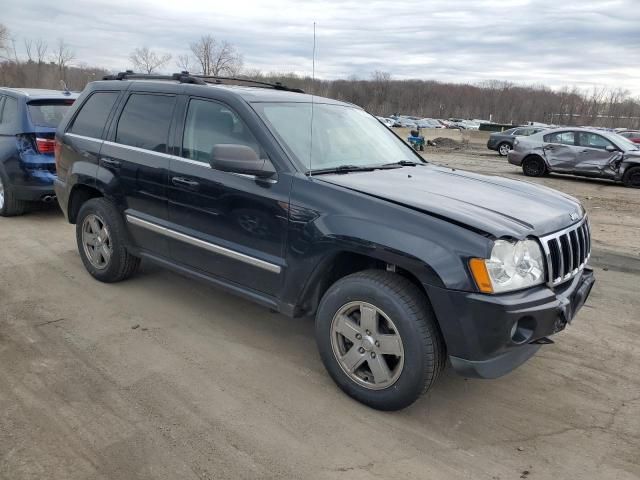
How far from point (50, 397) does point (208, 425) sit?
1.02 metres

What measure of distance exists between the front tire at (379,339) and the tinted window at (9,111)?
6.06 m

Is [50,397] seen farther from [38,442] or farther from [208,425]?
[208,425]

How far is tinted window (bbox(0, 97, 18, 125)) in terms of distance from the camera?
722 cm

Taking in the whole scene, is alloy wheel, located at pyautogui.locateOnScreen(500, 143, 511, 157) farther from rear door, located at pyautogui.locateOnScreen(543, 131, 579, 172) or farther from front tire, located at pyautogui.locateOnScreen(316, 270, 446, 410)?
front tire, located at pyautogui.locateOnScreen(316, 270, 446, 410)

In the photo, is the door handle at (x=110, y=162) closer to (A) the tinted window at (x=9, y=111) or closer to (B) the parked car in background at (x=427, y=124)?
(A) the tinted window at (x=9, y=111)

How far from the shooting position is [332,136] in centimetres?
411

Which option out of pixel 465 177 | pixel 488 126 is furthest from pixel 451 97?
pixel 465 177

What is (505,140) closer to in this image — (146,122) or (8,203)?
(8,203)

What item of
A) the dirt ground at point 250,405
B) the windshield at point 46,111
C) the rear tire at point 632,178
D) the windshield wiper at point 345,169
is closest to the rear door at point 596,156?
the rear tire at point 632,178

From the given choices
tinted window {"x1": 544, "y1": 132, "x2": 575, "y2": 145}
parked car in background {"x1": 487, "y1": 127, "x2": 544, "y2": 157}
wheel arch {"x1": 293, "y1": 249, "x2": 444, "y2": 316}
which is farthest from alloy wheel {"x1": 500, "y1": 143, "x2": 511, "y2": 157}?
wheel arch {"x1": 293, "y1": 249, "x2": 444, "y2": 316}

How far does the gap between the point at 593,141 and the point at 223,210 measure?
46.1 ft

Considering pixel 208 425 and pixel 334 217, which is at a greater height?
pixel 334 217

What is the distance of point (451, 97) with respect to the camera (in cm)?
13288

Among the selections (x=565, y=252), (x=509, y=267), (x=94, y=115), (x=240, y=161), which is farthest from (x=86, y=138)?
(x=565, y=252)
